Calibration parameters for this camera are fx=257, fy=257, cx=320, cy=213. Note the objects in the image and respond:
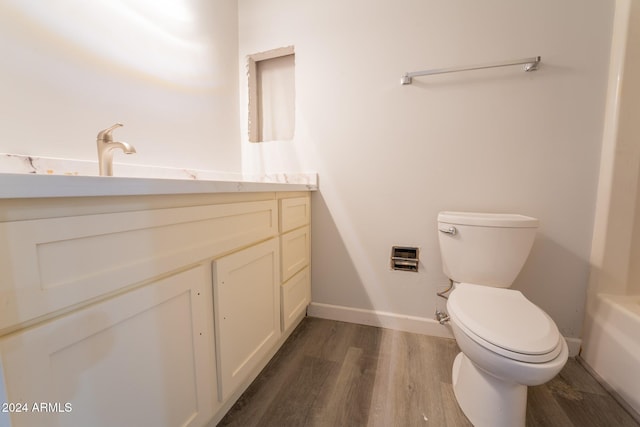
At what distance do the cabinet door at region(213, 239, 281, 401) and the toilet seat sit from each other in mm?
733

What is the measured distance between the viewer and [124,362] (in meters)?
0.56

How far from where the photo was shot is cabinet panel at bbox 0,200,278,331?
0.40 m

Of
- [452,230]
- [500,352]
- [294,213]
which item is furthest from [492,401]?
[294,213]

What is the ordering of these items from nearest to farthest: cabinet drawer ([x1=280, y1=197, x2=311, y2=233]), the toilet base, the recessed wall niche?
1. the toilet base
2. cabinet drawer ([x1=280, y1=197, x2=311, y2=233])
3. the recessed wall niche

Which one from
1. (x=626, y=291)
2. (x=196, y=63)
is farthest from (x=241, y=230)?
(x=626, y=291)

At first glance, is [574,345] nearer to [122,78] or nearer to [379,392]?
[379,392]

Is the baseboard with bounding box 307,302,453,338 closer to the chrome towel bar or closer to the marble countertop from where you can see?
the marble countertop

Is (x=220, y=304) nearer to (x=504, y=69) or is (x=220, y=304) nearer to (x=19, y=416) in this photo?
(x=19, y=416)

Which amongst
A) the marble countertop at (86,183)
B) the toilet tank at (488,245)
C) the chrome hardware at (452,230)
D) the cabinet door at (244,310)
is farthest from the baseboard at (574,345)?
the marble countertop at (86,183)

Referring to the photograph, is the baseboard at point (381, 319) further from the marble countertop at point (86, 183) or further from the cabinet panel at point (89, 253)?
the cabinet panel at point (89, 253)

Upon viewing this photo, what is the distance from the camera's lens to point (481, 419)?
35.4 inches

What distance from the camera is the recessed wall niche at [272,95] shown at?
5.35ft

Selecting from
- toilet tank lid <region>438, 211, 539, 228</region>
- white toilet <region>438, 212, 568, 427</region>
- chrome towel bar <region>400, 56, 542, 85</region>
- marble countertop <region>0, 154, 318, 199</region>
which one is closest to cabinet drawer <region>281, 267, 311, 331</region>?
marble countertop <region>0, 154, 318, 199</region>

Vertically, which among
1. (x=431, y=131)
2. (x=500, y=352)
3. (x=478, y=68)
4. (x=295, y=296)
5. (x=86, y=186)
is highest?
(x=478, y=68)
